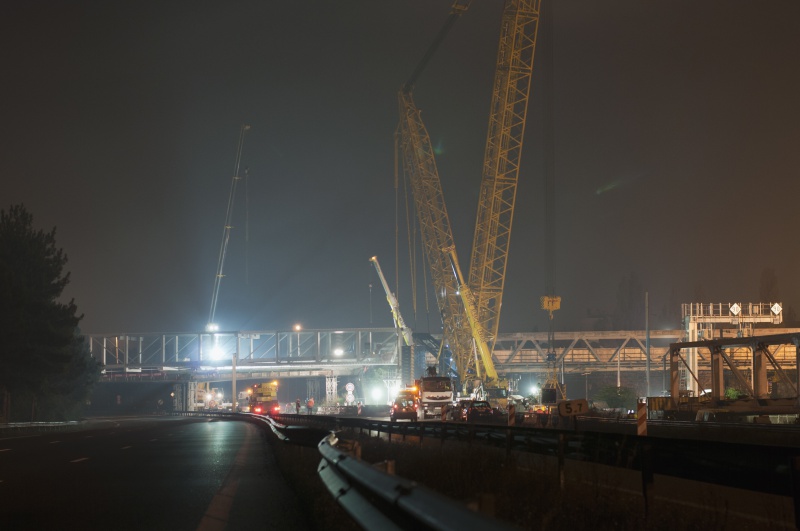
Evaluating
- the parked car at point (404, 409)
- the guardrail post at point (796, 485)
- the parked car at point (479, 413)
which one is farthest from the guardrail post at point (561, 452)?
the parked car at point (404, 409)

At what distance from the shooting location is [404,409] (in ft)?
224

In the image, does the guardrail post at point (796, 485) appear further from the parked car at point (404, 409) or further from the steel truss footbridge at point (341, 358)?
the steel truss footbridge at point (341, 358)

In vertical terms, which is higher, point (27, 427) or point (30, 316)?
point (30, 316)

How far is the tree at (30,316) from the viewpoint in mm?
73688

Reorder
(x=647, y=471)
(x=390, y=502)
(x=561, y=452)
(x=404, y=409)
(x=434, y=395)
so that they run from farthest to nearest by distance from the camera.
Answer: (x=434, y=395), (x=404, y=409), (x=561, y=452), (x=647, y=471), (x=390, y=502)

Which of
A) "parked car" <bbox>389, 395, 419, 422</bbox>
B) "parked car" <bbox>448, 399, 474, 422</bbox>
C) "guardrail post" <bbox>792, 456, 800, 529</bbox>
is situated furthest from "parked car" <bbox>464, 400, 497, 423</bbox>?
"guardrail post" <bbox>792, 456, 800, 529</bbox>

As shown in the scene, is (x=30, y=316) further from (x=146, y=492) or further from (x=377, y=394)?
(x=377, y=394)

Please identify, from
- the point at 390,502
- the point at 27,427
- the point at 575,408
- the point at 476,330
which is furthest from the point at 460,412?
the point at 390,502

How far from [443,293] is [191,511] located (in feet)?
325

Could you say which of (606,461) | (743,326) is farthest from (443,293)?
(606,461)

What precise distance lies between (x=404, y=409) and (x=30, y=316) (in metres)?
32.5

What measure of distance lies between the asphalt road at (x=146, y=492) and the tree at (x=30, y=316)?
4853cm

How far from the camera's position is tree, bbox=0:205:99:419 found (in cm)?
7369

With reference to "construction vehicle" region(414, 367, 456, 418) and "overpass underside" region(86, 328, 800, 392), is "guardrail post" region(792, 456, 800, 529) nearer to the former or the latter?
"construction vehicle" region(414, 367, 456, 418)
